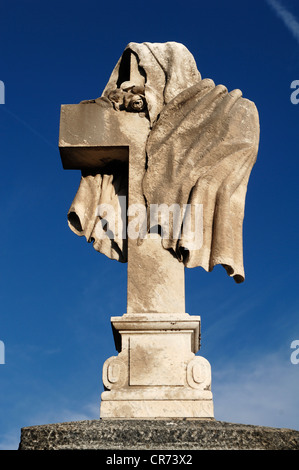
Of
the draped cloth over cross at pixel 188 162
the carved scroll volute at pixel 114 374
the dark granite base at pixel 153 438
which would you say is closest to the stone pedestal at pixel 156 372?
the carved scroll volute at pixel 114 374

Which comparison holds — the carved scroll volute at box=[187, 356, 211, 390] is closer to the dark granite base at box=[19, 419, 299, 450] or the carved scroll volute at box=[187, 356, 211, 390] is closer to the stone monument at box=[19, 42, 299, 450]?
the stone monument at box=[19, 42, 299, 450]

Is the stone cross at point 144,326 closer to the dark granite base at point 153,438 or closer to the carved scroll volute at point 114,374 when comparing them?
the carved scroll volute at point 114,374

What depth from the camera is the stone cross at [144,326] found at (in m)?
5.20

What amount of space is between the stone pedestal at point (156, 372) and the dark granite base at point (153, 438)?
892 mm

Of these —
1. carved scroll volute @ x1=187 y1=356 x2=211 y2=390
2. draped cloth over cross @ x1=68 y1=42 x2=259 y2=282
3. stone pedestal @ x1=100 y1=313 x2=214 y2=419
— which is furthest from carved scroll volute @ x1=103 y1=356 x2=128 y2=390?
draped cloth over cross @ x1=68 y1=42 x2=259 y2=282

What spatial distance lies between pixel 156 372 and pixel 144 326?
1.26ft

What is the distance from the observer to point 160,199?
5910 millimetres

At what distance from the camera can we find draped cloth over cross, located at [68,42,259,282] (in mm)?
5770

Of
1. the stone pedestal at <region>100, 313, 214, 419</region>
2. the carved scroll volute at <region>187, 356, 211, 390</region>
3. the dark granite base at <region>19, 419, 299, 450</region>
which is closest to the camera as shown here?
the dark granite base at <region>19, 419, 299, 450</region>

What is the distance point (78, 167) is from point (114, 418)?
8.29 ft

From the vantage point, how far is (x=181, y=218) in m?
5.75

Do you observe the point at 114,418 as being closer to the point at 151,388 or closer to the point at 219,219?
the point at 151,388

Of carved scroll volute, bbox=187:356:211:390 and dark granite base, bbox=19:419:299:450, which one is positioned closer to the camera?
dark granite base, bbox=19:419:299:450
